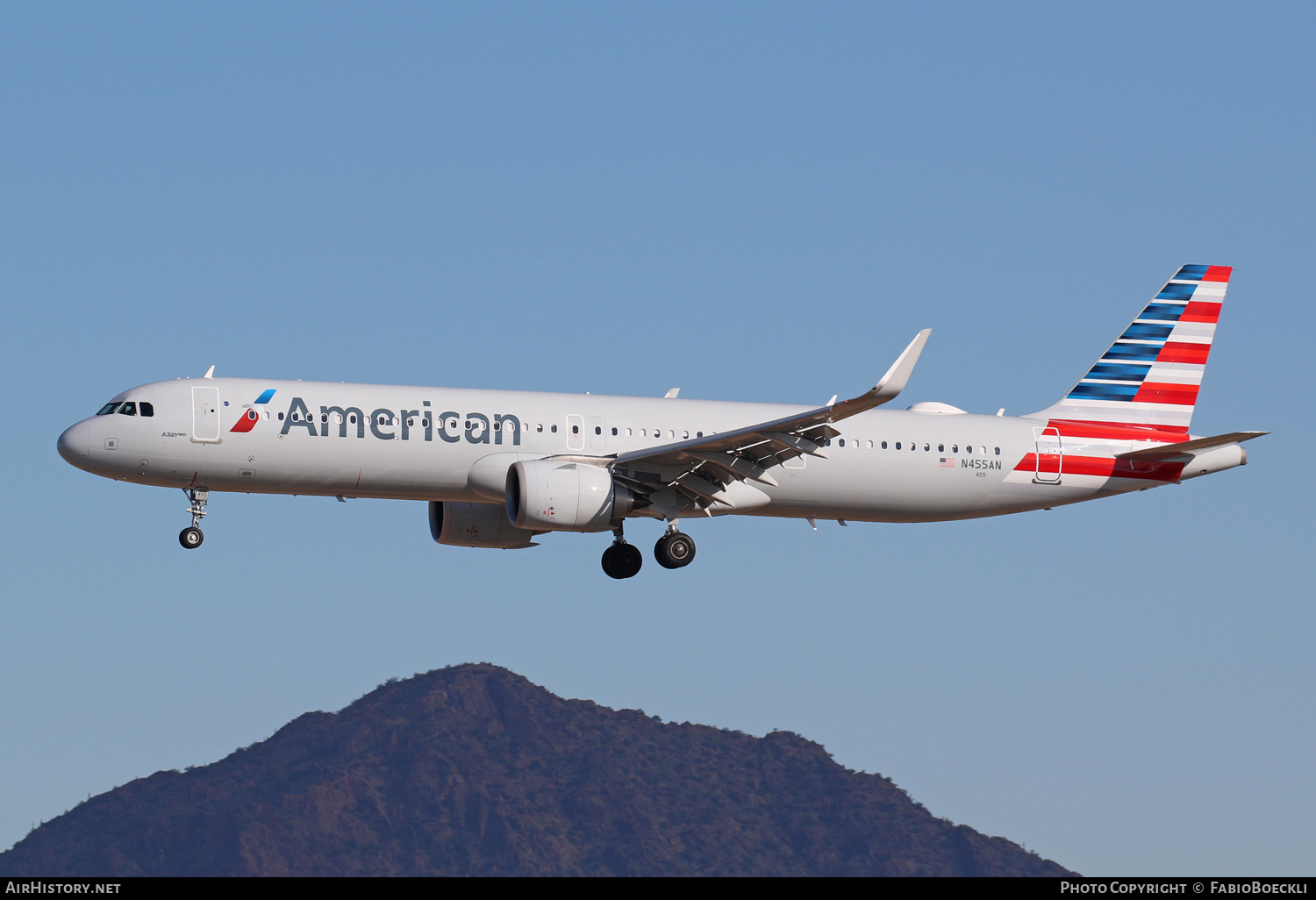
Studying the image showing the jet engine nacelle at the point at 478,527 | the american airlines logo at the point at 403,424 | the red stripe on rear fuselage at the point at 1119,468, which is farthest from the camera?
the red stripe on rear fuselage at the point at 1119,468

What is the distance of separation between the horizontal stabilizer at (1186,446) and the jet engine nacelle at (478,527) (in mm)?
16924

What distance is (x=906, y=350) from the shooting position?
3466 centimetres

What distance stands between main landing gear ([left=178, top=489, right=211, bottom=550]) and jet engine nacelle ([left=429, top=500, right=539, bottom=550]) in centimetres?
726

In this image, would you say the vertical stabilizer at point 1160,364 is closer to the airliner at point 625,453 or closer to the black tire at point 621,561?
the airliner at point 625,453

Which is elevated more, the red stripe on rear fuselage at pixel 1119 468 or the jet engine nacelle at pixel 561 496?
the red stripe on rear fuselage at pixel 1119 468

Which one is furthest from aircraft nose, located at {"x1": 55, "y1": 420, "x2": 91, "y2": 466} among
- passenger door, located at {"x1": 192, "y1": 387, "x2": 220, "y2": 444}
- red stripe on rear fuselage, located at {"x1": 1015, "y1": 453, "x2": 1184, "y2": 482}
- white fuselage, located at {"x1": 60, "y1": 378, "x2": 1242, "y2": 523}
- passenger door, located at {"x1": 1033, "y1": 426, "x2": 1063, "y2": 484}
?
red stripe on rear fuselage, located at {"x1": 1015, "y1": 453, "x2": 1184, "y2": 482}

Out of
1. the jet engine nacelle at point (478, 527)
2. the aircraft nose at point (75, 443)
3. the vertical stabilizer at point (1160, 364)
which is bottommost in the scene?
the jet engine nacelle at point (478, 527)

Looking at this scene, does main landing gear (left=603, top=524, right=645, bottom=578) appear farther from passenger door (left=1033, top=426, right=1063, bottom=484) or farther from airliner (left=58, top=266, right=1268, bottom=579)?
passenger door (left=1033, top=426, right=1063, bottom=484)

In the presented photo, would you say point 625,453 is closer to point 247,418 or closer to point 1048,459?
point 247,418

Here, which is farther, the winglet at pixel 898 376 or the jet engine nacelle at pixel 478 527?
the jet engine nacelle at pixel 478 527

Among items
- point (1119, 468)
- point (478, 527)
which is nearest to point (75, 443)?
point (478, 527)

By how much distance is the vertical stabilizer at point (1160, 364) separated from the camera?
47406 millimetres

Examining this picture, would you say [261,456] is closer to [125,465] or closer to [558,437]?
[125,465]

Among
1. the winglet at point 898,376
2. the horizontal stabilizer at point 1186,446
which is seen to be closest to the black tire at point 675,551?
the winglet at point 898,376
